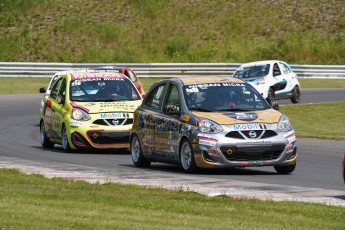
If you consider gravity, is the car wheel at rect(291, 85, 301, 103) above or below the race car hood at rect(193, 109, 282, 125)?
below

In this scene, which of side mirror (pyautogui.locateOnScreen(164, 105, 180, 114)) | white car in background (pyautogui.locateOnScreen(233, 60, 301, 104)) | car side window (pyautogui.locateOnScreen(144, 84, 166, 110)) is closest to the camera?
side mirror (pyautogui.locateOnScreen(164, 105, 180, 114))

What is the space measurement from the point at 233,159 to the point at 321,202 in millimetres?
4183

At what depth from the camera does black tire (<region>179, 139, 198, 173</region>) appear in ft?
52.5

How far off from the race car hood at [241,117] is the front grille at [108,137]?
4419mm

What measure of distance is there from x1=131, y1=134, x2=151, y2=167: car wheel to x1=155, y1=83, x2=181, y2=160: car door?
2.00 ft

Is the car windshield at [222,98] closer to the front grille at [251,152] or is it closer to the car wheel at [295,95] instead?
the front grille at [251,152]

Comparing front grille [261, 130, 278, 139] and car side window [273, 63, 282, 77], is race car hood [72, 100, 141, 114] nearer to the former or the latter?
front grille [261, 130, 278, 139]

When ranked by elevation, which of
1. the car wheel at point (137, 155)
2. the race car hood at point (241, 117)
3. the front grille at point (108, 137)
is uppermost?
the race car hood at point (241, 117)

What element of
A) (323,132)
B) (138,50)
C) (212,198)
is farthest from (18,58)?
(212,198)

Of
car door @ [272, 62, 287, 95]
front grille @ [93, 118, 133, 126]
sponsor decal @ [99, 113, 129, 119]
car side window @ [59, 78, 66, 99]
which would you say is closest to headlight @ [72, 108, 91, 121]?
front grille @ [93, 118, 133, 126]

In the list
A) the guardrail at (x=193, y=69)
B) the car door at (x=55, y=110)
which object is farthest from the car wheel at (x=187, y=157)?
the guardrail at (x=193, y=69)

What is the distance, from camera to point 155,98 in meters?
17.7

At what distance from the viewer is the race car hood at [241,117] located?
1592cm

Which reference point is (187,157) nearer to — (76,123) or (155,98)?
(155,98)
